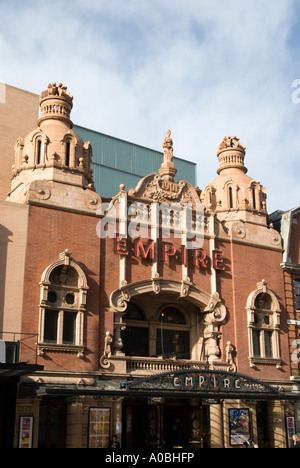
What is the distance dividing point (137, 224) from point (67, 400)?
10357 millimetres

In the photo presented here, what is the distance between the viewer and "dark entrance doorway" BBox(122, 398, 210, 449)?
107 ft

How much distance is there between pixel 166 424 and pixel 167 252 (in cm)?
959

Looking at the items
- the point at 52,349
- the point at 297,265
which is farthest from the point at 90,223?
the point at 297,265

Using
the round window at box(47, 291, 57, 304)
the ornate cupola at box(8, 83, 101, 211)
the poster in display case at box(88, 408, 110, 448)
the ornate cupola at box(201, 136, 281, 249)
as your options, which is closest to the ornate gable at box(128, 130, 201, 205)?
the ornate cupola at box(201, 136, 281, 249)

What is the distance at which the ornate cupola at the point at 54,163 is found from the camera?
31.9 metres

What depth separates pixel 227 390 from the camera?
30297 mm

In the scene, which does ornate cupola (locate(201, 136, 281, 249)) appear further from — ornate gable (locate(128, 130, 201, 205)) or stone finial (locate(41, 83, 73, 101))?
stone finial (locate(41, 83, 73, 101))

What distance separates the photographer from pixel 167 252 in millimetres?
34406

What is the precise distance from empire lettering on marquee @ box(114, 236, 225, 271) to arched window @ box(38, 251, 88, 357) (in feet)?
10.1

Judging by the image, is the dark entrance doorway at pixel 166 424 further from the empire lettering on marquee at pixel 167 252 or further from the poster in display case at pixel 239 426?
the empire lettering on marquee at pixel 167 252

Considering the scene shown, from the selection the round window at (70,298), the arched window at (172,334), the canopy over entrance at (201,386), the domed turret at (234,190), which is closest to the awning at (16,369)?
the canopy over entrance at (201,386)
